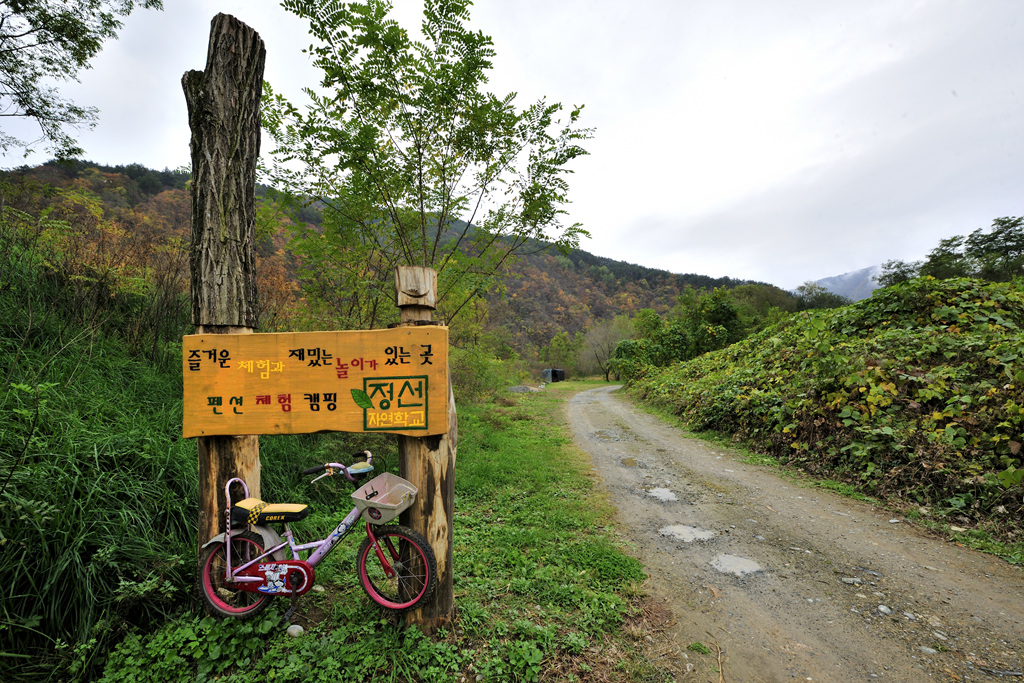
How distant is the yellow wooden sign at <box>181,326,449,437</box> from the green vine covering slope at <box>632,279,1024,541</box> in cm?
330

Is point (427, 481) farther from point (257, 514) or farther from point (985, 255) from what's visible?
point (985, 255)

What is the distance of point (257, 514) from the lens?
241 centimetres

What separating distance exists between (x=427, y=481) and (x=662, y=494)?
360cm

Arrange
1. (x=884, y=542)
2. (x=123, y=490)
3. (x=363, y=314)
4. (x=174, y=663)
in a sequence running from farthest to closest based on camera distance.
Answer: (x=363, y=314)
(x=884, y=542)
(x=123, y=490)
(x=174, y=663)

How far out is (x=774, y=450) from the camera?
6.39 meters

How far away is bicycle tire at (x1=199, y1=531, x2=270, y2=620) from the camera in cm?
242

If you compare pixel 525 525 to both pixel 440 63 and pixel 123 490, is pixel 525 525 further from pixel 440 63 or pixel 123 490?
pixel 440 63

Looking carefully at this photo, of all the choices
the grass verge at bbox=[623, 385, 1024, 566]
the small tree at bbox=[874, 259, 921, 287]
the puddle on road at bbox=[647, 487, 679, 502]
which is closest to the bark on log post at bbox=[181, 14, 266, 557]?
the puddle on road at bbox=[647, 487, 679, 502]

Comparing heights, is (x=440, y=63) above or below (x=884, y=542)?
above

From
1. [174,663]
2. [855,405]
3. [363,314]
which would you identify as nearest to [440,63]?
[363,314]

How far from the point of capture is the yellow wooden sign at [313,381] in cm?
238

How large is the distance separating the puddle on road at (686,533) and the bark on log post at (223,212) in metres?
3.55

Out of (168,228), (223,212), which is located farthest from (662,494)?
(168,228)

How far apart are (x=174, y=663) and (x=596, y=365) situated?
1708 inches
